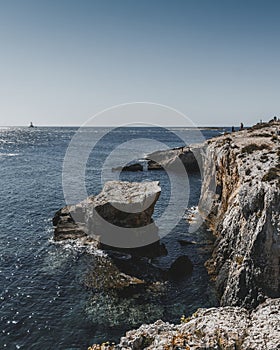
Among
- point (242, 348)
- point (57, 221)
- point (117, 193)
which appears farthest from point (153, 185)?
point (242, 348)

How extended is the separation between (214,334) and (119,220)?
2212 cm

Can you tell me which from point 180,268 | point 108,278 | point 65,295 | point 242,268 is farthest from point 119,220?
point 242,268

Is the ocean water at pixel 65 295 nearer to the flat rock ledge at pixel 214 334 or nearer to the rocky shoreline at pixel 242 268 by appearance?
the rocky shoreline at pixel 242 268

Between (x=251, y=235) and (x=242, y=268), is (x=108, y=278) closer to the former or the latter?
(x=242, y=268)

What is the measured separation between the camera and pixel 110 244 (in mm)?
33844

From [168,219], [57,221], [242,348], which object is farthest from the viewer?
[168,219]

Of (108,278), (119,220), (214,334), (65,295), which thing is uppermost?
(119,220)

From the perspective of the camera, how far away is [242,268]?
22.9 m

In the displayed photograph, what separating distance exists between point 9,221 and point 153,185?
1916cm

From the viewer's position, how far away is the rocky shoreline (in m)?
13.7

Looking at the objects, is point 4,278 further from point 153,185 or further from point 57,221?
point 153,185

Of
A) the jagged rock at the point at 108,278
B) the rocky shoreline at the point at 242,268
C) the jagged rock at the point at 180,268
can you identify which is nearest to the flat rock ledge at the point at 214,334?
the rocky shoreline at the point at 242,268

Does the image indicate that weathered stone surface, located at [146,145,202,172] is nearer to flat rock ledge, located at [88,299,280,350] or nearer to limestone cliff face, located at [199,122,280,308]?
limestone cliff face, located at [199,122,280,308]

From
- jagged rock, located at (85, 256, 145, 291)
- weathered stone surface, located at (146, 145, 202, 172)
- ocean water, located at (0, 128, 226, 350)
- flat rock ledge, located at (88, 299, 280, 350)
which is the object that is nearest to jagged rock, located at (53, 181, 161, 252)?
ocean water, located at (0, 128, 226, 350)
